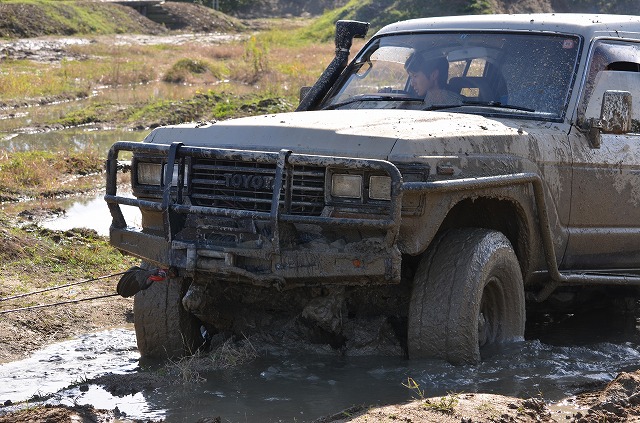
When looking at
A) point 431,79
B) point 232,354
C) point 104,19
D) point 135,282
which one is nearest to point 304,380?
point 232,354

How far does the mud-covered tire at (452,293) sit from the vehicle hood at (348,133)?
0.52m

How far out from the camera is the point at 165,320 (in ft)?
19.9

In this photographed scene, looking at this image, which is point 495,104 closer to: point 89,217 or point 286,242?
point 286,242

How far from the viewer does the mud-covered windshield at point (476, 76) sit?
642 centimetres

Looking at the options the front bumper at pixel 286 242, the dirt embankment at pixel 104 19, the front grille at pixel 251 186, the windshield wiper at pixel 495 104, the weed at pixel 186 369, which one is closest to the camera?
the front bumper at pixel 286 242

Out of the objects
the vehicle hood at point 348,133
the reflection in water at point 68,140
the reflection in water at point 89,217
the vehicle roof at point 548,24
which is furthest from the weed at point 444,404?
the reflection in water at point 68,140

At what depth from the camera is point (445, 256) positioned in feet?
18.2

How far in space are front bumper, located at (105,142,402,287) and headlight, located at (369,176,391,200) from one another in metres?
0.09

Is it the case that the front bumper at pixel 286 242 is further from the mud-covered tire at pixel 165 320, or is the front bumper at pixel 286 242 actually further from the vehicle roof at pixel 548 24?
the vehicle roof at pixel 548 24

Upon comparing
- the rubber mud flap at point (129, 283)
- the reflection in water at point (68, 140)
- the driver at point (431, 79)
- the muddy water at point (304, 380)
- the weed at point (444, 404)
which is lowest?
the reflection in water at point (68, 140)

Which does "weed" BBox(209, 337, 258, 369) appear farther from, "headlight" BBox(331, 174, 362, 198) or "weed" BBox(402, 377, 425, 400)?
"headlight" BBox(331, 174, 362, 198)

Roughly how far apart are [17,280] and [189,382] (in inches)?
116

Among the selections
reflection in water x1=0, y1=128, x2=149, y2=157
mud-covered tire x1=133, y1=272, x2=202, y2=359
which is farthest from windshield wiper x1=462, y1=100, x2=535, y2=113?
reflection in water x1=0, y1=128, x2=149, y2=157

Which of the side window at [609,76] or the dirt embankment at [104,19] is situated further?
the dirt embankment at [104,19]
